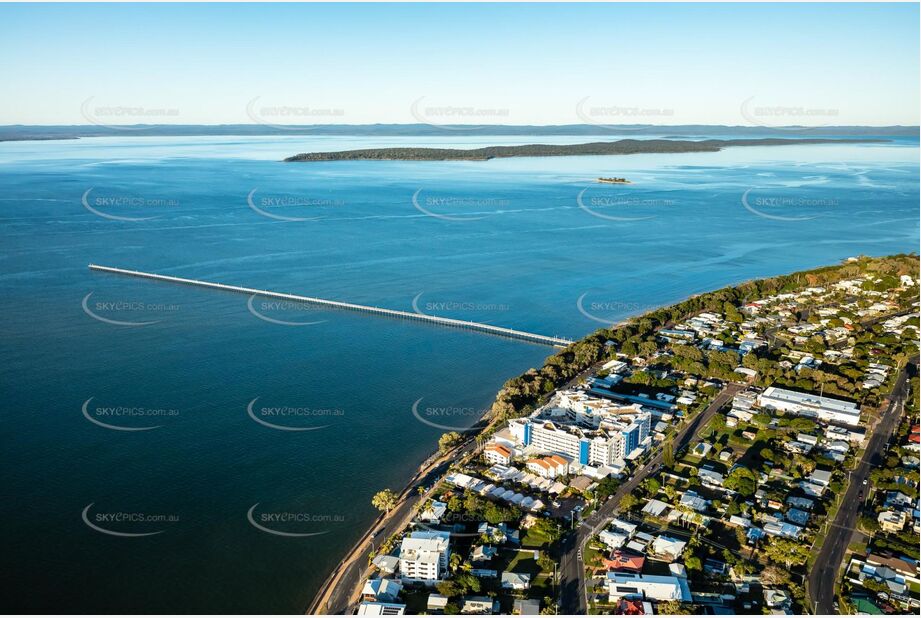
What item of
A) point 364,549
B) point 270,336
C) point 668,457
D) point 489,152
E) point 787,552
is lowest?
point 364,549

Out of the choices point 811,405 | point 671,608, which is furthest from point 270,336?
point 811,405

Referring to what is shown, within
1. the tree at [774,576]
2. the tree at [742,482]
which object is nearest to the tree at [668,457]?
the tree at [742,482]

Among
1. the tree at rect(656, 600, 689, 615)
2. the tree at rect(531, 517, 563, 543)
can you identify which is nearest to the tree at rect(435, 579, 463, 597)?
the tree at rect(531, 517, 563, 543)

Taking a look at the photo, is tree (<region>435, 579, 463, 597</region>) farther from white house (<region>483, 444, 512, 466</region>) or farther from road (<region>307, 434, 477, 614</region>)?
white house (<region>483, 444, 512, 466</region>)

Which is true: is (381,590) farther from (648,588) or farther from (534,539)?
(648,588)

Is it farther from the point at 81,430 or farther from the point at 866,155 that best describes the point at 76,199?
the point at 866,155

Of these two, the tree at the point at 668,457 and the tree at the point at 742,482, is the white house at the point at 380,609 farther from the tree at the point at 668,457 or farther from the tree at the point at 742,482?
the tree at the point at 742,482

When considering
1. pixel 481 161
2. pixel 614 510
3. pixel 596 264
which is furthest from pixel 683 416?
pixel 481 161

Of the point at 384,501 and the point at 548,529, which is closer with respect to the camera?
the point at 548,529
